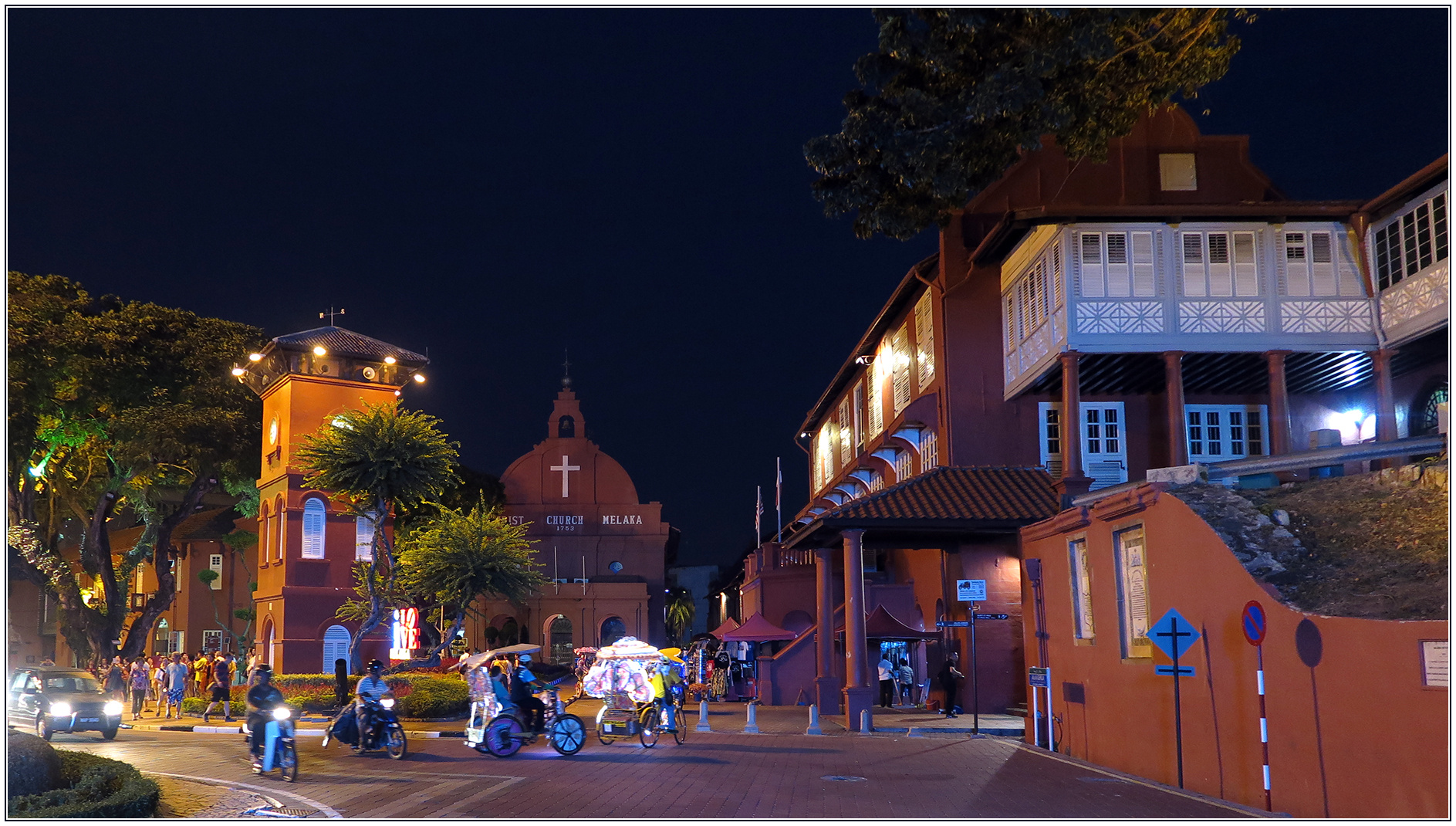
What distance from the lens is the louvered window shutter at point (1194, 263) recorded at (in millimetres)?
25656

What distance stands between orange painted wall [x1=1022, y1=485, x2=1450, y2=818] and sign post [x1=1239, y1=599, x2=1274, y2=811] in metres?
0.07

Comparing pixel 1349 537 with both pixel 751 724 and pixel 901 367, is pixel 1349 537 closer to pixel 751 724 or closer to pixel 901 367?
pixel 751 724

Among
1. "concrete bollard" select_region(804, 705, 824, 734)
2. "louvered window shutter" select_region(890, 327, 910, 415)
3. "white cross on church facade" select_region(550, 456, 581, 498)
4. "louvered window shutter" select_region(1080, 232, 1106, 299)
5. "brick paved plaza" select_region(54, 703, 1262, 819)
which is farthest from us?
"white cross on church facade" select_region(550, 456, 581, 498)

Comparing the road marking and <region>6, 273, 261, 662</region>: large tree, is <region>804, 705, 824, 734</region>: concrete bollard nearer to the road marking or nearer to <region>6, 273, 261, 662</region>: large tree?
the road marking

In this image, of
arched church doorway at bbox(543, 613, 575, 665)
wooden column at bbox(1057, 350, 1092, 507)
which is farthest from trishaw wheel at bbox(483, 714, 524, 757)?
arched church doorway at bbox(543, 613, 575, 665)

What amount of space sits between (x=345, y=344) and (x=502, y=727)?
2691 cm

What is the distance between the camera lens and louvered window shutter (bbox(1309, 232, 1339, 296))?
84.1 ft

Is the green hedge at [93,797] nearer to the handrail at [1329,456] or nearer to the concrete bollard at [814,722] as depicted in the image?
the handrail at [1329,456]

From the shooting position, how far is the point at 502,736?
61.6ft

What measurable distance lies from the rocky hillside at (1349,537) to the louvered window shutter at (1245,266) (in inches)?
426

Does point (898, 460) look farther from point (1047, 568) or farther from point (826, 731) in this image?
point (1047, 568)

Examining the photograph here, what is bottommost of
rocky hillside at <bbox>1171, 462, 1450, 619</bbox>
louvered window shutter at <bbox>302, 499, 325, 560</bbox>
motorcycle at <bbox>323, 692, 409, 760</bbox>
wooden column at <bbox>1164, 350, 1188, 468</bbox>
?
motorcycle at <bbox>323, 692, 409, 760</bbox>

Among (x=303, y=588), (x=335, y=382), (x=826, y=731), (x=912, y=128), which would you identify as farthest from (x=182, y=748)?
(x=335, y=382)

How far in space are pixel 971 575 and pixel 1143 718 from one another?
46.4 ft
